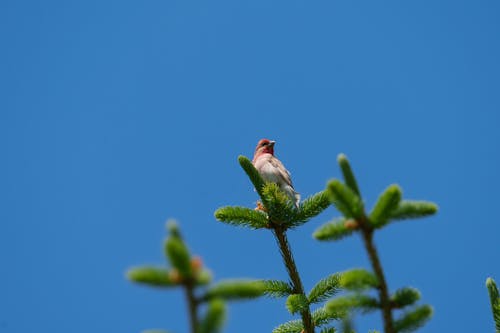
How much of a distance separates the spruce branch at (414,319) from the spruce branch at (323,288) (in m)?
1.56

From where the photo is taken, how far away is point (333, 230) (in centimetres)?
333

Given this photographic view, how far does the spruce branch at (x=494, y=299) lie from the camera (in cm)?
396

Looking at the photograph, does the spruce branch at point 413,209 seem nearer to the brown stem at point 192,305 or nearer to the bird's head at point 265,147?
the brown stem at point 192,305

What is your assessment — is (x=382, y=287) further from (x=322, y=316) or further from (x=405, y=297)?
(x=322, y=316)

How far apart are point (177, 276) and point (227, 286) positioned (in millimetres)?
224

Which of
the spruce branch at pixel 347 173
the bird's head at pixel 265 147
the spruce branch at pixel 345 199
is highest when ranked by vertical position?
the bird's head at pixel 265 147

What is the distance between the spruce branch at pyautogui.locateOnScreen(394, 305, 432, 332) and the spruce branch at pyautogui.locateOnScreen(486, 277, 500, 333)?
1064 mm

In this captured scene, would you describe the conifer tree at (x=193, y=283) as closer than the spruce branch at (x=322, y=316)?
Yes

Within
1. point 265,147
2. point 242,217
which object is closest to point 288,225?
point 242,217

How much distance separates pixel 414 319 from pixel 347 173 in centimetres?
96

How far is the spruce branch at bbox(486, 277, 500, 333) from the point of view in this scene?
3.96 metres

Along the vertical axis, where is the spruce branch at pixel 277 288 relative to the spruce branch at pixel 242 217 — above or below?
below

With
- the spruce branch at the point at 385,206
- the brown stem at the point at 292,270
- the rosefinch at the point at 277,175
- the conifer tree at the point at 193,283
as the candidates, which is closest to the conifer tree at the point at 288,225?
the brown stem at the point at 292,270

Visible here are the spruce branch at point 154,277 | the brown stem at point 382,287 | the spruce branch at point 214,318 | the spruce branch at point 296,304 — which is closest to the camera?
the spruce branch at point 214,318
